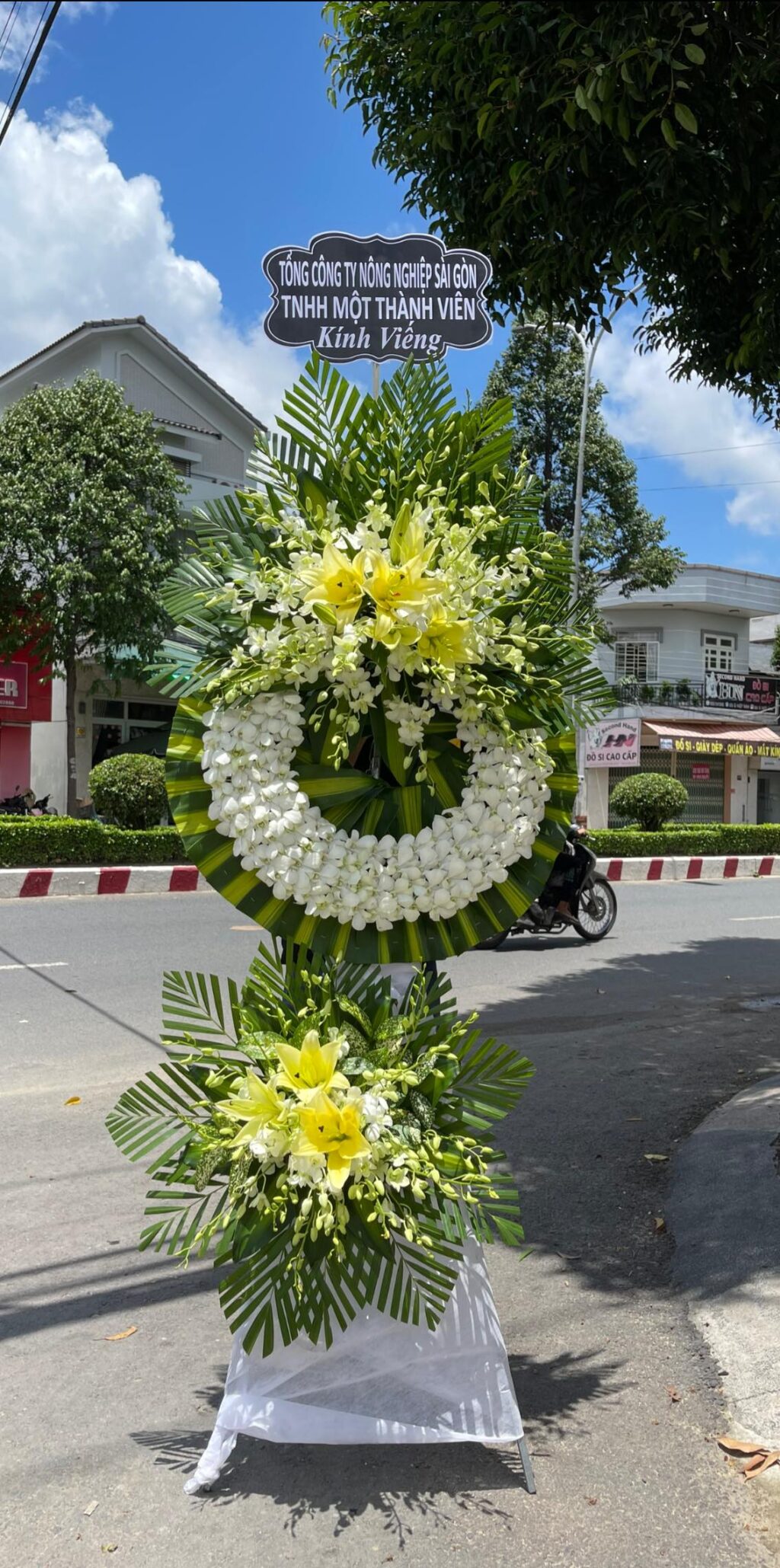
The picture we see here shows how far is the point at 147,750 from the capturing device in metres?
23.1

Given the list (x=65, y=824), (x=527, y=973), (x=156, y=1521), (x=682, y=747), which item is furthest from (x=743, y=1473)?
(x=682, y=747)

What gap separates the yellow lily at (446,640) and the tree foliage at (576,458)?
23.4 m

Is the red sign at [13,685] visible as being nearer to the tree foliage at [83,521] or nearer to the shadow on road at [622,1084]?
the tree foliage at [83,521]

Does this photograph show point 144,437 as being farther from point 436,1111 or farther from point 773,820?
point 773,820

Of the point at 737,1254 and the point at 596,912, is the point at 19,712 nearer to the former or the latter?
the point at 596,912

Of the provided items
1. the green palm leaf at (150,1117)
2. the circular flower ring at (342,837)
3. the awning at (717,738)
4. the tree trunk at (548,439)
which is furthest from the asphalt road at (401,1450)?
the awning at (717,738)

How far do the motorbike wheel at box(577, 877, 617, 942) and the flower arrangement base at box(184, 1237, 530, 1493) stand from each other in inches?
352

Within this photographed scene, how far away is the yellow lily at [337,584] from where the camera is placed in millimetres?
2365

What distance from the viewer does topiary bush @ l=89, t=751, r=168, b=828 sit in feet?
52.8

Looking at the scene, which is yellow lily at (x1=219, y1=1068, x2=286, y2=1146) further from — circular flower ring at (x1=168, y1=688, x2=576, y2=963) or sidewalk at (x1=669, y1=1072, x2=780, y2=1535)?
sidewalk at (x1=669, y1=1072, x2=780, y2=1535)

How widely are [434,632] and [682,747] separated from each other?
28469 mm

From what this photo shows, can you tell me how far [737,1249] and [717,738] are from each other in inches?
1112

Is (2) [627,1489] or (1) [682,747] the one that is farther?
(1) [682,747]

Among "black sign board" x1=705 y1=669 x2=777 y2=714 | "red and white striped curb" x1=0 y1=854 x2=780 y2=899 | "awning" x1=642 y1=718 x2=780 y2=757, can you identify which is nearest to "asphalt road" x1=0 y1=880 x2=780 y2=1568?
"red and white striped curb" x1=0 y1=854 x2=780 y2=899
